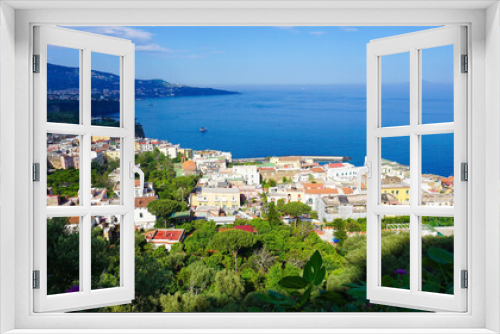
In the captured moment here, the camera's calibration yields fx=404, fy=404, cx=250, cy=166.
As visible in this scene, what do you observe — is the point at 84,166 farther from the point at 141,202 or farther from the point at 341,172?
the point at 341,172

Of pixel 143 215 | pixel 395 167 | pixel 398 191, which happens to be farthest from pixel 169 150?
pixel 398 191

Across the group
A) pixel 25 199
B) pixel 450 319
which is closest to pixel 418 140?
pixel 450 319

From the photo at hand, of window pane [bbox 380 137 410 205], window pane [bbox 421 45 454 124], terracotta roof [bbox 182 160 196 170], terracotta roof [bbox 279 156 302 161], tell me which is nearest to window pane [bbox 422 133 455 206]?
window pane [bbox 380 137 410 205]

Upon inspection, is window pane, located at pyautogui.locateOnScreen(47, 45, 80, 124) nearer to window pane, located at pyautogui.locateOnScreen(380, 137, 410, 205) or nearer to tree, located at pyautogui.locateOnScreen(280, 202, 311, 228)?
window pane, located at pyautogui.locateOnScreen(380, 137, 410, 205)

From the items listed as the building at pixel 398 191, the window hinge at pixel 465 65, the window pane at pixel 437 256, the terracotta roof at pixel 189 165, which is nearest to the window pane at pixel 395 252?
the window pane at pixel 437 256

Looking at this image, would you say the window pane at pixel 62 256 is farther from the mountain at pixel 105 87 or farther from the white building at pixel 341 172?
the white building at pixel 341 172

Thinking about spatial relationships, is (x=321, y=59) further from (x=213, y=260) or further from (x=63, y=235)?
(x=63, y=235)
